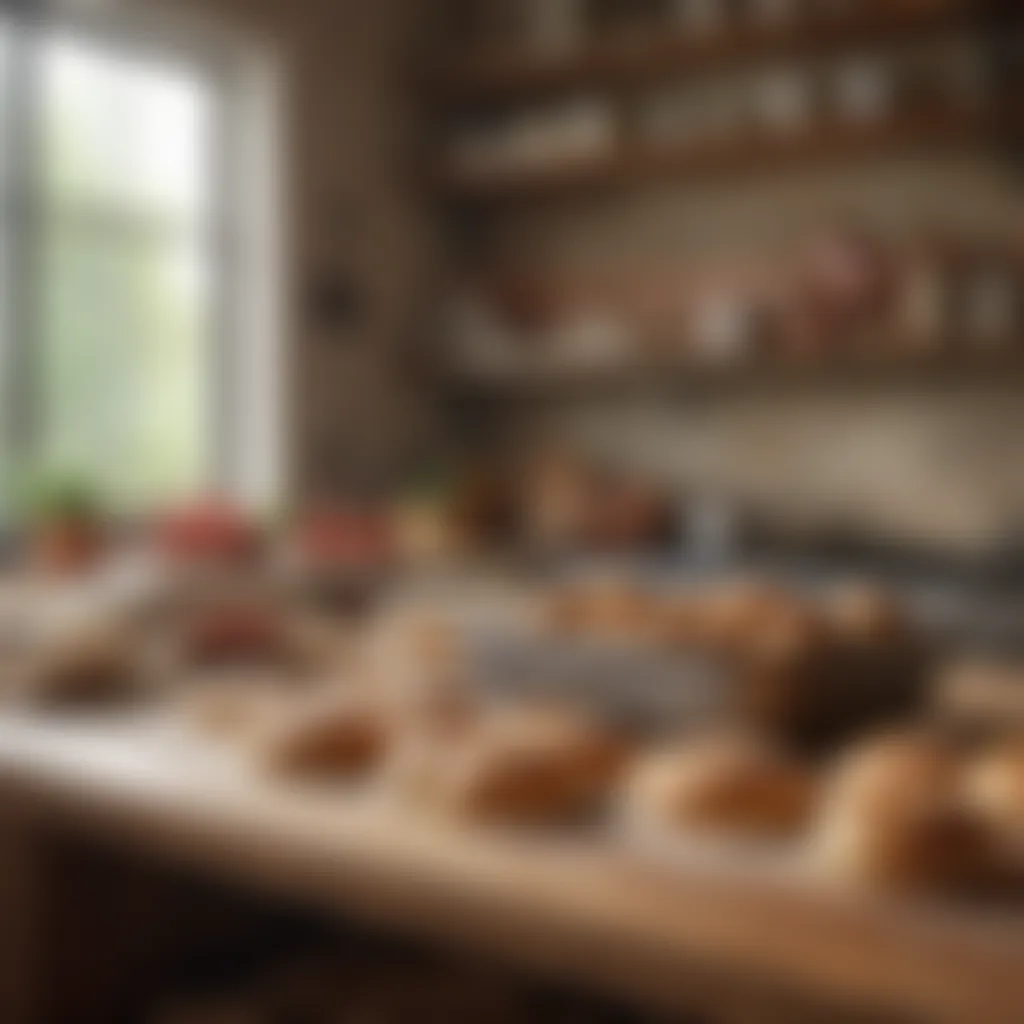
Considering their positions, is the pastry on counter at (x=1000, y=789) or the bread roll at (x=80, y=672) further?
the bread roll at (x=80, y=672)

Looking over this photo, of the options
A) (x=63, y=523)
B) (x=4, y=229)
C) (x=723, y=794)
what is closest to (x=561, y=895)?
(x=723, y=794)

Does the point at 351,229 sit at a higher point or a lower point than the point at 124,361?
higher

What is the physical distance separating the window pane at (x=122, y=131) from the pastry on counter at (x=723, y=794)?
2.90 metres

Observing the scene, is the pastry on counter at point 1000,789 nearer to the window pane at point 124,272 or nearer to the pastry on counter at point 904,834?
the pastry on counter at point 904,834

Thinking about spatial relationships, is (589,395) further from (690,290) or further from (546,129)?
(546,129)

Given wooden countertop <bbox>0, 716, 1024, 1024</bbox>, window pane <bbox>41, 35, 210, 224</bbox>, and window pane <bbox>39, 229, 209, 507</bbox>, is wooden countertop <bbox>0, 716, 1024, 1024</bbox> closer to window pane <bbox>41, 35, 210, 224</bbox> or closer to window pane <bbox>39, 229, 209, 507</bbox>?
window pane <bbox>39, 229, 209, 507</bbox>

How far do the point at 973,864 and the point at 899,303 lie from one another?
114 inches

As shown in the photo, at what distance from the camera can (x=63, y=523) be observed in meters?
3.01

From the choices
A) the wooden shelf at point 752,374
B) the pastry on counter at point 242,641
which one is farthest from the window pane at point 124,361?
the pastry on counter at point 242,641

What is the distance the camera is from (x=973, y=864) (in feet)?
2.65

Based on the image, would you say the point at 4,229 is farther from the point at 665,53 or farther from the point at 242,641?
the point at 242,641

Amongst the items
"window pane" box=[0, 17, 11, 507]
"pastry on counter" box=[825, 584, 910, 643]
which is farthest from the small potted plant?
"pastry on counter" box=[825, 584, 910, 643]

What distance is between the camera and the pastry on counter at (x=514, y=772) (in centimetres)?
98

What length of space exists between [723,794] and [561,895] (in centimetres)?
15
